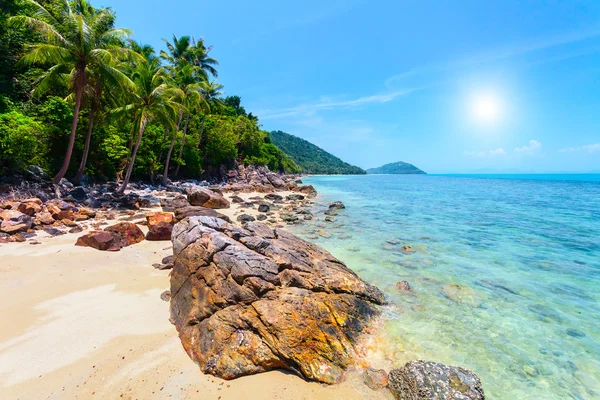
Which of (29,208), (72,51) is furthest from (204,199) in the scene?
(72,51)

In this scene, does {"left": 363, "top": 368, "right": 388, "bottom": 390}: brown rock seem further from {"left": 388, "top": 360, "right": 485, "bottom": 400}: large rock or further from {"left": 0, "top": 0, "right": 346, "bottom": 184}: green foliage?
{"left": 0, "top": 0, "right": 346, "bottom": 184}: green foliage

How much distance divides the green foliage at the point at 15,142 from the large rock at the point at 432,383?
21.3m

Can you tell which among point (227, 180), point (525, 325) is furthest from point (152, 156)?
point (525, 325)

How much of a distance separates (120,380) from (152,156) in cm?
3031

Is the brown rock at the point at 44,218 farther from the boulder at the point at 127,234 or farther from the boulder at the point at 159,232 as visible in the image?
the boulder at the point at 159,232

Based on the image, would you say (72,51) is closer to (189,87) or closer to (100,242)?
(189,87)

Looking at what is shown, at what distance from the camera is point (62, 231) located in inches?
427

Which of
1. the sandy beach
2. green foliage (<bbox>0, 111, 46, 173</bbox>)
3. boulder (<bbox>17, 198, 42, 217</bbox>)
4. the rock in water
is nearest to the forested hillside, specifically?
green foliage (<bbox>0, 111, 46, 173</bbox>)

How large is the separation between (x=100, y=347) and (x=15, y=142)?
1690cm

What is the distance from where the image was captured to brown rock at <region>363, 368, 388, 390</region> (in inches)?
183

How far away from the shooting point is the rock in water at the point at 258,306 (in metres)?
4.75

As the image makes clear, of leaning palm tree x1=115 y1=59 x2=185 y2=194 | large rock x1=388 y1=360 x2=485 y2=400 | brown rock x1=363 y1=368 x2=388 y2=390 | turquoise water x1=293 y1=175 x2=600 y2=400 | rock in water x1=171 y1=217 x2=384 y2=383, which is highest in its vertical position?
leaning palm tree x1=115 y1=59 x2=185 y2=194

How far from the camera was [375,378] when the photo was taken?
4.77 metres

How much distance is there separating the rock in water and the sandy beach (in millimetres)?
268
